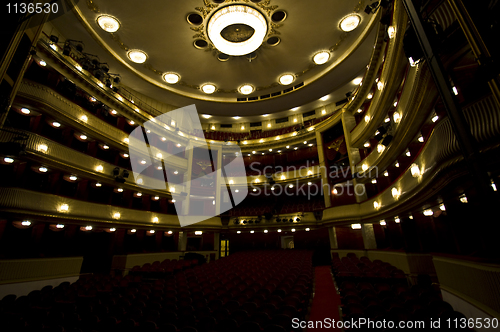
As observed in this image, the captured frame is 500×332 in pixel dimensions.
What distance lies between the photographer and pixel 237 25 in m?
14.0

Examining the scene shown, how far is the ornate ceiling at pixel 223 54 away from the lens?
13391 millimetres

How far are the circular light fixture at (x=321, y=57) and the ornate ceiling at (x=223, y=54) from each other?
35 cm

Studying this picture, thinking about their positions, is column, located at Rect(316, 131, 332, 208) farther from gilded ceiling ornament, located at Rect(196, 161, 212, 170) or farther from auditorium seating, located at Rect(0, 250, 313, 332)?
auditorium seating, located at Rect(0, 250, 313, 332)

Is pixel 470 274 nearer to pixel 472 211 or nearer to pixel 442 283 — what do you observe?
pixel 442 283

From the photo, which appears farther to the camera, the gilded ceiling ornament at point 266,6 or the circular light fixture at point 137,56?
the circular light fixture at point 137,56

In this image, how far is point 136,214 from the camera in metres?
15.5

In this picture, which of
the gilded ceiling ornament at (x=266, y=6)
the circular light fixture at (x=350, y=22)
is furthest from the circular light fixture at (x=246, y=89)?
the circular light fixture at (x=350, y=22)

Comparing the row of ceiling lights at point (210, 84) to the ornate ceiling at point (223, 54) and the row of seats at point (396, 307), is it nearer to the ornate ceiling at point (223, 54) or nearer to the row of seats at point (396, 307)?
the ornate ceiling at point (223, 54)

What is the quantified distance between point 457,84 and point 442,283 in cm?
540

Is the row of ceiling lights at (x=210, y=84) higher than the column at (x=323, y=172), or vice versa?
the row of ceiling lights at (x=210, y=84)

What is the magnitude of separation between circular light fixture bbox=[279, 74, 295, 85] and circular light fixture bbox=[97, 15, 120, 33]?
39.7ft

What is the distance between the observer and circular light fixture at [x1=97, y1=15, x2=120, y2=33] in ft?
44.5

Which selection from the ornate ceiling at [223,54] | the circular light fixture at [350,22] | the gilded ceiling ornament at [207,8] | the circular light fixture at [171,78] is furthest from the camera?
the circular light fixture at [171,78]

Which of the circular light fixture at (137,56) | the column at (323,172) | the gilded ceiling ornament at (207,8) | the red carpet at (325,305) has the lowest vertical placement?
the red carpet at (325,305)
